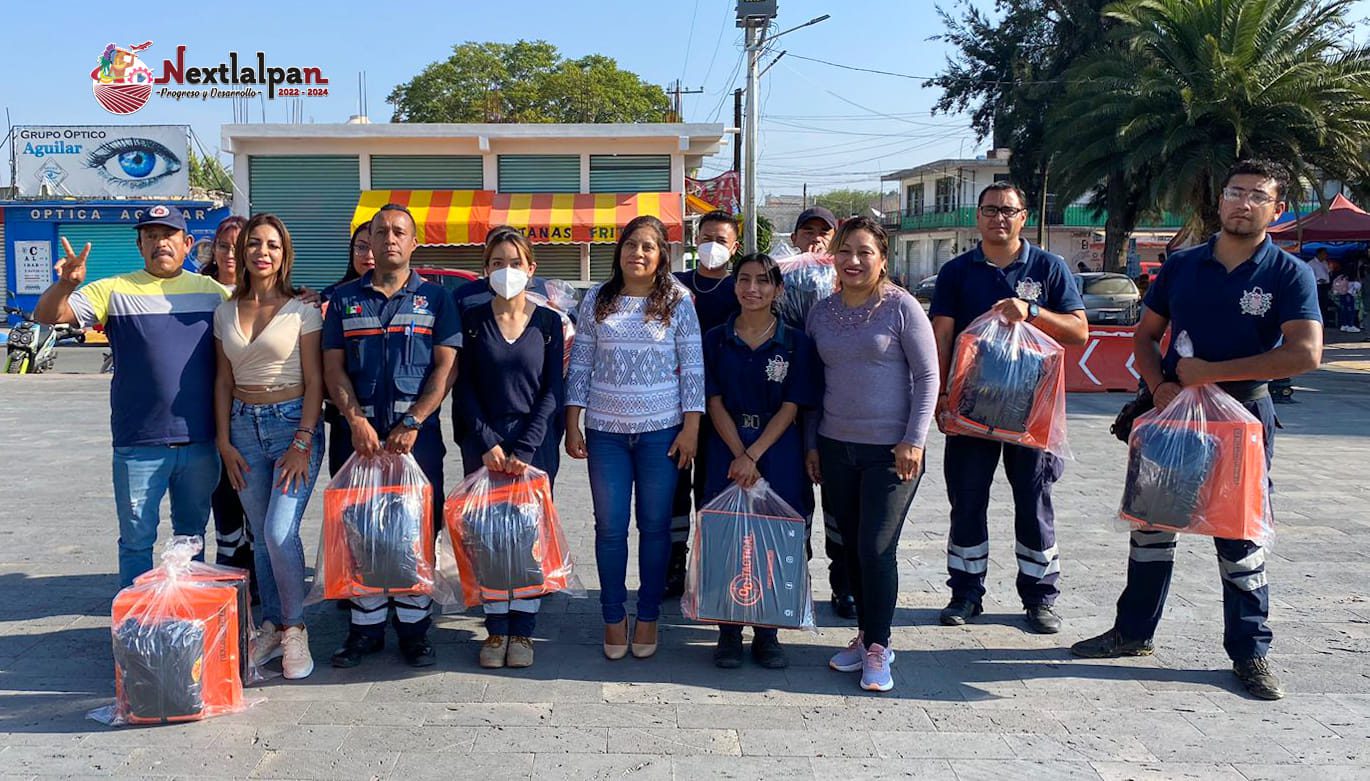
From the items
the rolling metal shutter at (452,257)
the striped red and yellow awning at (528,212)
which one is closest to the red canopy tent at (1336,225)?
the striped red and yellow awning at (528,212)

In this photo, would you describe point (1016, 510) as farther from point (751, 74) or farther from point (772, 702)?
point (751, 74)

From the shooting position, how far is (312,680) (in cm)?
428

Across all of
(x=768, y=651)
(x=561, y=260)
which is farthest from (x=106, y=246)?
(x=768, y=651)

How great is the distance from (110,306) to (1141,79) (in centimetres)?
2137

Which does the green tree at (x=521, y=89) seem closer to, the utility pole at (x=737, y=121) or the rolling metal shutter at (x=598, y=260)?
the utility pole at (x=737, y=121)

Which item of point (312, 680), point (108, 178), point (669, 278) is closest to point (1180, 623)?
point (669, 278)

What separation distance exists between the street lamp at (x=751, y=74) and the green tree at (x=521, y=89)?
2023 centimetres

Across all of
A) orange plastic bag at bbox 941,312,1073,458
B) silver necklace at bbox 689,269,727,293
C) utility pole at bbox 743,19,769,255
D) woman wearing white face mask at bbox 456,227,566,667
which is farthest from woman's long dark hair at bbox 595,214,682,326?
utility pole at bbox 743,19,769,255

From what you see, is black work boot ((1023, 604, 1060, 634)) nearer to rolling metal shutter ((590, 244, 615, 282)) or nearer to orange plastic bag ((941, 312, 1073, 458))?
orange plastic bag ((941, 312, 1073, 458))

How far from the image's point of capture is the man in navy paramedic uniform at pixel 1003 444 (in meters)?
4.75

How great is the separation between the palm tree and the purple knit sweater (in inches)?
730

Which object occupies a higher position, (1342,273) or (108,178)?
(108,178)

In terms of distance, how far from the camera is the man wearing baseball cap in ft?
13.6

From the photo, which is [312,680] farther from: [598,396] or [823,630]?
[823,630]
